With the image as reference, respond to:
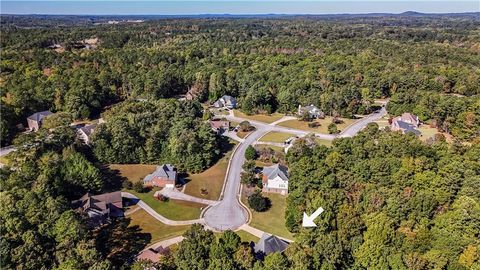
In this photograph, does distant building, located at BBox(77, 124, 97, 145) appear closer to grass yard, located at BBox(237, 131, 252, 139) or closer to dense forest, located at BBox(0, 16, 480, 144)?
dense forest, located at BBox(0, 16, 480, 144)

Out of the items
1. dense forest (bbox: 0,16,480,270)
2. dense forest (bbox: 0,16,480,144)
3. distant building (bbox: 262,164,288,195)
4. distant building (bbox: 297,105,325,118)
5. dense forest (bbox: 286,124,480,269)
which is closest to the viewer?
dense forest (bbox: 0,16,480,270)

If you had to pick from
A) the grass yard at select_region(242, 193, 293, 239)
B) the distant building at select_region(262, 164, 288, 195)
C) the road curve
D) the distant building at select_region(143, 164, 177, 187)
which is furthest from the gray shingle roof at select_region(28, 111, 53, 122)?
the distant building at select_region(262, 164, 288, 195)

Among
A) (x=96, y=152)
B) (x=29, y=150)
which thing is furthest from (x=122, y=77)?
(x=29, y=150)

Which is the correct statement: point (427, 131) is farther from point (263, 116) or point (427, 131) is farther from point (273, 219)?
point (273, 219)

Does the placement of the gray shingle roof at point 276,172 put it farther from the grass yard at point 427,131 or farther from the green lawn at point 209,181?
the grass yard at point 427,131

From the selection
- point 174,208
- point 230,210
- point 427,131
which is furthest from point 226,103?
point 230,210

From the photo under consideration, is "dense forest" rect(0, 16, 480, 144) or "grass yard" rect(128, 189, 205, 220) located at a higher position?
"dense forest" rect(0, 16, 480, 144)
